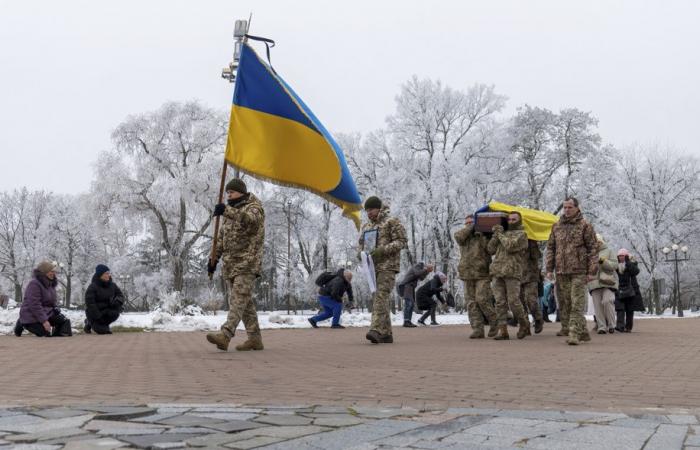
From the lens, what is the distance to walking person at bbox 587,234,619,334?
12.0 meters

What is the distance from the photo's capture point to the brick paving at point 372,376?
422 cm

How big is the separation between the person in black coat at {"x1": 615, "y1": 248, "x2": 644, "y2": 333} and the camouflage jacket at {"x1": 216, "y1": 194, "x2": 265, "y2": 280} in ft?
26.2

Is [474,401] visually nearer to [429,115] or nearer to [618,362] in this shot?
[618,362]

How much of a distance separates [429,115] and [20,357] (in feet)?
96.9

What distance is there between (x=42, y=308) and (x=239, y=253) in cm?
666

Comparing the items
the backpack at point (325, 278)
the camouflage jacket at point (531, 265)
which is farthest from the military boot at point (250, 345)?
the backpack at point (325, 278)

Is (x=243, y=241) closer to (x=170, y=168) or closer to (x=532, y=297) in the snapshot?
(x=532, y=297)

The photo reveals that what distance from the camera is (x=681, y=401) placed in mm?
4242

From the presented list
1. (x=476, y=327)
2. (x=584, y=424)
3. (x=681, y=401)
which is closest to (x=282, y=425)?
(x=584, y=424)

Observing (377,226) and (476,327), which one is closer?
(377,226)

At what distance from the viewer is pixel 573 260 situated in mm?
9156

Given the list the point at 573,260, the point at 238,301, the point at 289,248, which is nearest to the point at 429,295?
the point at 573,260

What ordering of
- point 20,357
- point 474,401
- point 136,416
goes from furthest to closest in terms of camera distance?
point 20,357 < point 474,401 < point 136,416

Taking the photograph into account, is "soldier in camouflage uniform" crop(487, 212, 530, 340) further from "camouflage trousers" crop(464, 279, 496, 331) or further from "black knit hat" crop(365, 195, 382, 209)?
"black knit hat" crop(365, 195, 382, 209)
